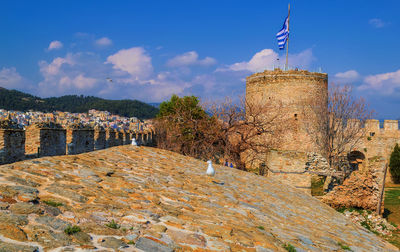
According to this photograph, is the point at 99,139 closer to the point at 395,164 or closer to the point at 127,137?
the point at 127,137

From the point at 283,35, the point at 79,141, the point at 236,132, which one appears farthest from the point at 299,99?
the point at 79,141

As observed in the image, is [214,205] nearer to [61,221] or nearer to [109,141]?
[61,221]

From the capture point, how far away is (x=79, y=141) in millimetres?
10227

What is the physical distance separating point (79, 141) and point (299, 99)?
20120 mm

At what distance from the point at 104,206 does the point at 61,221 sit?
662 mm

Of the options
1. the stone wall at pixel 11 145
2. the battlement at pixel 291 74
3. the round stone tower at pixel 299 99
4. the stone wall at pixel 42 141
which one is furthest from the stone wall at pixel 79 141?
the battlement at pixel 291 74

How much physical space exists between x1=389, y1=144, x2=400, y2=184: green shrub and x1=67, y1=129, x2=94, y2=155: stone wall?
2899cm

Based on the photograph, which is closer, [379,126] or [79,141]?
[79,141]

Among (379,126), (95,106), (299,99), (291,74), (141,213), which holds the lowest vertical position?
(141,213)

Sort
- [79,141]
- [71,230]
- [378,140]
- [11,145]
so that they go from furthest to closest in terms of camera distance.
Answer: [378,140] → [79,141] → [11,145] → [71,230]

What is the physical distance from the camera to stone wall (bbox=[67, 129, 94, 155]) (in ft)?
32.3

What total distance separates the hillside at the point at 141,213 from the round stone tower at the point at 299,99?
67.2 ft

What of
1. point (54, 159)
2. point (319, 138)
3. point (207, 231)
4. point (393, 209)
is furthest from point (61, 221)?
point (319, 138)

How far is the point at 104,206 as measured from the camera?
3320 mm
